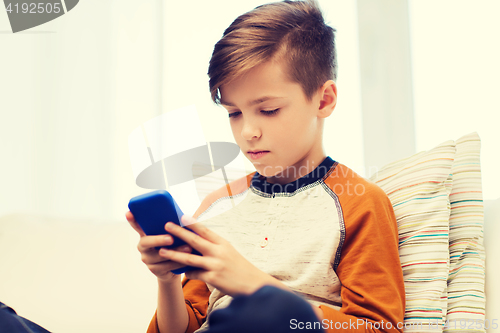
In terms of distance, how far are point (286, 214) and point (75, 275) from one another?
1.95ft

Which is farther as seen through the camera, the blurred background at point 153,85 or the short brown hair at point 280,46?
the blurred background at point 153,85

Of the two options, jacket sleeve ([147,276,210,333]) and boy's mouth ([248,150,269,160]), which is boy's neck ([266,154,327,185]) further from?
jacket sleeve ([147,276,210,333])

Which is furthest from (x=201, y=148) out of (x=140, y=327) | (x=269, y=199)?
(x=140, y=327)

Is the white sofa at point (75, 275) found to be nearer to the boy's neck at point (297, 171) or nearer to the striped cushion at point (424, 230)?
the striped cushion at point (424, 230)

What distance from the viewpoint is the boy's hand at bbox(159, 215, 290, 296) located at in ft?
1.54

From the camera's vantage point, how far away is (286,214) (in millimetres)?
634

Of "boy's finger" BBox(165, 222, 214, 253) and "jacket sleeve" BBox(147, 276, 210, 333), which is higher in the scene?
"boy's finger" BBox(165, 222, 214, 253)

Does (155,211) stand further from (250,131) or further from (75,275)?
(75,275)

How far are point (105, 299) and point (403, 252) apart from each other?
0.66 meters

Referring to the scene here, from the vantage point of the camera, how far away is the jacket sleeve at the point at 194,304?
0.62 meters

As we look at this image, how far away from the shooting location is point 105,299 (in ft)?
2.88

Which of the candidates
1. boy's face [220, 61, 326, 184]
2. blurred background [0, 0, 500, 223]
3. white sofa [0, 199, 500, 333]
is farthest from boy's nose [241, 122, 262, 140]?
blurred background [0, 0, 500, 223]

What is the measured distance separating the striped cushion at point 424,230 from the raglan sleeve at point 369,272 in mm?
55

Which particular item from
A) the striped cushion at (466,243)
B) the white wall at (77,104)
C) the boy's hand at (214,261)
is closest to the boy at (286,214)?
the boy's hand at (214,261)
